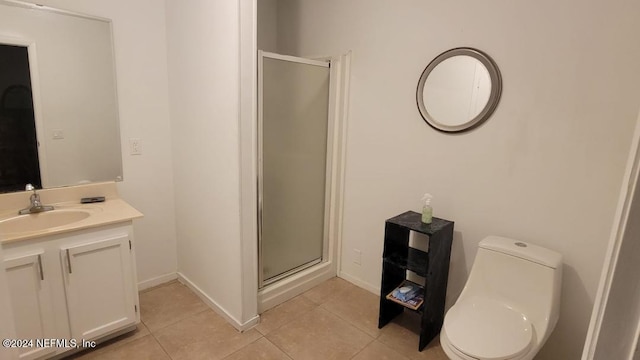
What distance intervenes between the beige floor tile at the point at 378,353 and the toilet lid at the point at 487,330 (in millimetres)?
502

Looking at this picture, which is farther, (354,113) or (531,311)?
(354,113)

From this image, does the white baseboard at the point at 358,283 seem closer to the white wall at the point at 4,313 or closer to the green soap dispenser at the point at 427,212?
the green soap dispenser at the point at 427,212

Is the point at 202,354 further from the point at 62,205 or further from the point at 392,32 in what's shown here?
the point at 392,32

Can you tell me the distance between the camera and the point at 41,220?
1924 millimetres

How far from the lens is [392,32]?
2.27 metres

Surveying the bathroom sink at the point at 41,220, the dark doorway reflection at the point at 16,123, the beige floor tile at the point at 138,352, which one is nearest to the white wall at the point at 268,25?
the dark doorway reflection at the point at 16,123

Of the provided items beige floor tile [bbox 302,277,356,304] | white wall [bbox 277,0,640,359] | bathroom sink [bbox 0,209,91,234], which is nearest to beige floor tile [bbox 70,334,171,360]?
bathroom sink [bbox 0,209,91,234]

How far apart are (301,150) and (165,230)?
1314 millimetres

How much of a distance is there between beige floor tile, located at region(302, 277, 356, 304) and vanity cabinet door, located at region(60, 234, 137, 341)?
A: 1.26 metres

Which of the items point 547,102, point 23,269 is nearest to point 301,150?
point 547,102

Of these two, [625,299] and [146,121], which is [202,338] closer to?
[146,121]

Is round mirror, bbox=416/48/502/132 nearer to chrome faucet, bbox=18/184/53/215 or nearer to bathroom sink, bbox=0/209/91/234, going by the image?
bathroom sink, bbox=0/209/91/234

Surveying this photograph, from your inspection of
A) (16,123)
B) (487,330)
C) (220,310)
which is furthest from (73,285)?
(487,330)

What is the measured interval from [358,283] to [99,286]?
6.10 feet
